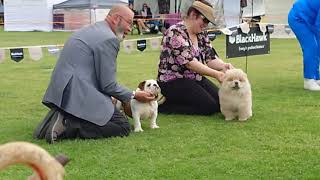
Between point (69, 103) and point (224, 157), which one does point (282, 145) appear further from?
point (69, 103)

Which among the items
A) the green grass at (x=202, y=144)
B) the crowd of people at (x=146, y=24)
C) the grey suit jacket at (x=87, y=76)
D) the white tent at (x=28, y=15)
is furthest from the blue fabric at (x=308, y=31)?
the white tent at (x=28, y=15)

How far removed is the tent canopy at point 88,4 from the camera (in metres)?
25.2

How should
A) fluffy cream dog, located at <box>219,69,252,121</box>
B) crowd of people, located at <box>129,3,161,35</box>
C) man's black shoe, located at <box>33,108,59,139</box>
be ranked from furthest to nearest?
crowd of people, located at <box>129,3,161,35</box>, fluffy cream dog, located at <box>219,69,252,121</box>, man's black shoe, located at <box>33,108,59,139</box>

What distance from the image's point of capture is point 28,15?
91.8 feet

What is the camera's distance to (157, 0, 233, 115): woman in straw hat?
20.3ft

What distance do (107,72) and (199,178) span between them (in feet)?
5.06

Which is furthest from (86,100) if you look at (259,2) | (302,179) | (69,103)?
(259,2)

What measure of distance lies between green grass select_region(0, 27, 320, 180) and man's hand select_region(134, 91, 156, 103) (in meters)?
0.32

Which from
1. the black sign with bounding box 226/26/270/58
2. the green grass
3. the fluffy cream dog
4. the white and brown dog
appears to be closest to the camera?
the green grass

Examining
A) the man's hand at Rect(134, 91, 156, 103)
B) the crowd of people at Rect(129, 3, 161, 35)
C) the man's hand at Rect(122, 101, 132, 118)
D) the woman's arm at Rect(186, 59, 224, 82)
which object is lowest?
the crowd of people at Rect(129, 3, 161, 35)

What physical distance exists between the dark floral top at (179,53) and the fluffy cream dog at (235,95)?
47cm

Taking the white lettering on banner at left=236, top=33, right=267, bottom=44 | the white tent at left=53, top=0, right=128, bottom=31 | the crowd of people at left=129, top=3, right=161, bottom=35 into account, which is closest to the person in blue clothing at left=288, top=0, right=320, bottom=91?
the white lettering on banner at left=236, top=33, right=267, bottom=44

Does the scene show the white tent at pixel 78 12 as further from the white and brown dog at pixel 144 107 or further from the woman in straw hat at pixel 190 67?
the white and brown dog at pixel 144 107

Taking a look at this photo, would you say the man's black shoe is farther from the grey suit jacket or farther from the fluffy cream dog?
the fluffy cream dog
